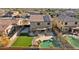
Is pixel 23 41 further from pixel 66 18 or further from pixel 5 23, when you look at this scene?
pixel 66 18

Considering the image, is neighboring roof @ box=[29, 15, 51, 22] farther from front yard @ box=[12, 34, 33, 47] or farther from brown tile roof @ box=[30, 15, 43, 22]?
front yard @ box=[12, 34, 33, 47]

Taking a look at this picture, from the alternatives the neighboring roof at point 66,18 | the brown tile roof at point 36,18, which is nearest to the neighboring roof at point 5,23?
the brown tile roof at point 36,18

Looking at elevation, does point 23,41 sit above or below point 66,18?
below

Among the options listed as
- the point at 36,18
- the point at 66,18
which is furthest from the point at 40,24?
the point at 66,18

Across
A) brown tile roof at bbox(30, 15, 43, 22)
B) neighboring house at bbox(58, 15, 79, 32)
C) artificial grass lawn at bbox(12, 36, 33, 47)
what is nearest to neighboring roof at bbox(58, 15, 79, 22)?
neighboring house at bbox(58, 15, 79, 32)

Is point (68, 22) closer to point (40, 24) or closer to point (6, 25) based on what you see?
point (40, 24)

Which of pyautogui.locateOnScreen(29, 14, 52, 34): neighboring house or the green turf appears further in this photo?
pyautogui.locateOnScreen(29, 14, 52, 34): neighboring house

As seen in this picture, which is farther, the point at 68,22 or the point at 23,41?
the point at 68,22
